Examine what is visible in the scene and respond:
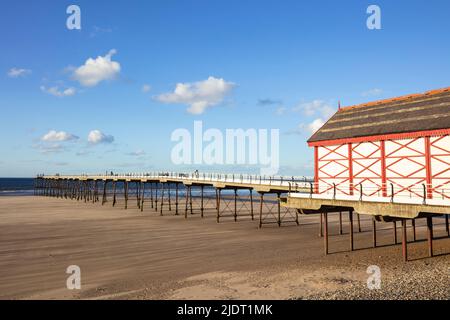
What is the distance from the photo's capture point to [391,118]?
21.1m

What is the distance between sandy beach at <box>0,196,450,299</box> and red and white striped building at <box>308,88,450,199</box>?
3.75 metres

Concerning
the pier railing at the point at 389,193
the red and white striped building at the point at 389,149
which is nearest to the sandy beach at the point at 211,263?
the pier railing at the point at 389,193

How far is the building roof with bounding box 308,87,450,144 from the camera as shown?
18922 mm

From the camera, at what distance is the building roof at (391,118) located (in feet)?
62.1

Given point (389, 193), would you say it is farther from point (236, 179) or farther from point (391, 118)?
point (236, 179)

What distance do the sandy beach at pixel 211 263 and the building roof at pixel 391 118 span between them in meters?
6.66

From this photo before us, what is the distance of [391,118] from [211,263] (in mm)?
12788

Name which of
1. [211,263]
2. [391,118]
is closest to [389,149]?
[391,118]

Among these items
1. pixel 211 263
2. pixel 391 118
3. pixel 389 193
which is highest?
pixel 391 118

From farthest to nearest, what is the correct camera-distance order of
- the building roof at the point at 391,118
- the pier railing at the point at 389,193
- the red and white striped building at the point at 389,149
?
the building roof at the point at 391,118 → the red and white striped building at the point at 389,149 → the pier railing at the point at 389,193

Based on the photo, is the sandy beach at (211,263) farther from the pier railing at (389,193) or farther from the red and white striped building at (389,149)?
the red and white striped building at (389,149)

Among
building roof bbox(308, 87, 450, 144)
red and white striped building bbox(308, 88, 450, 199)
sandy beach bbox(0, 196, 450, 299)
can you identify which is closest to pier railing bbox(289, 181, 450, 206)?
red and white striped building bbox(308, 88, 450, 199)

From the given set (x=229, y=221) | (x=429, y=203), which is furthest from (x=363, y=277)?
(x=229, y=221)

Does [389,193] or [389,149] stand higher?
[389,149]
